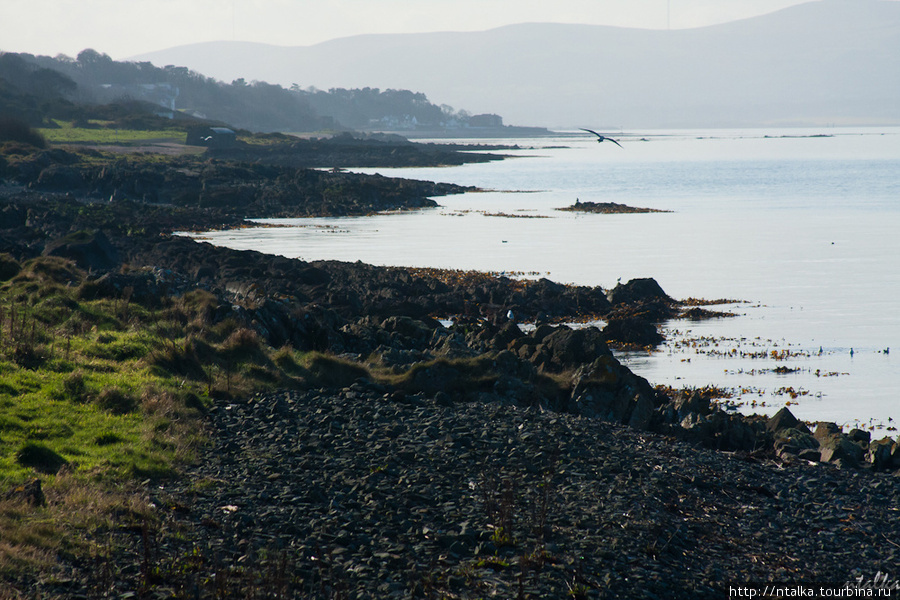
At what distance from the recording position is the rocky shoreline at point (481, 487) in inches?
312

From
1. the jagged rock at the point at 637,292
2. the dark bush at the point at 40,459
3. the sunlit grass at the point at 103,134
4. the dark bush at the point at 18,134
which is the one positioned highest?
the sunlit grass at the point at 103,134

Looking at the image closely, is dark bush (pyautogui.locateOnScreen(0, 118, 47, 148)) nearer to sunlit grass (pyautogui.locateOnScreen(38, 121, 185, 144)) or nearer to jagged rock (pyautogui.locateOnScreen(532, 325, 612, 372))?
sunlit grass (pyautogui.locateOnScreen(38, 121, 185, 144))

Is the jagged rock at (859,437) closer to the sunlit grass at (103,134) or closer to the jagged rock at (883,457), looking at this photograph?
the jagged rock at (883,457)

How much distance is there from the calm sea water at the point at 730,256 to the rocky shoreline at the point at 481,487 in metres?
3.91

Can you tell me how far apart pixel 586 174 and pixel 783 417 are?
10088 centimetres

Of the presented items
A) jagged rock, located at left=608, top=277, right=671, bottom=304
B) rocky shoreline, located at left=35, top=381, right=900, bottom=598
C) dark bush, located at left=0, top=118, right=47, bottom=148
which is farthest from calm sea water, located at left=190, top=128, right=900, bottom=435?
dark bush, located at left=0, top=118, right=47, bottom=148

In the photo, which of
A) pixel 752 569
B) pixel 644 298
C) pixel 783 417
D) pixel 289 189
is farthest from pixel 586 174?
pixel 752 569

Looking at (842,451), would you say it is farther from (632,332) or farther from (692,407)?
(632,332)

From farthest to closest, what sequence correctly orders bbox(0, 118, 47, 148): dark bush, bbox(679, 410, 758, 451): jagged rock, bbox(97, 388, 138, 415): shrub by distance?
1. bbox(0, 118, 47, 148): dark bush
2. bbox(679, 410, 758, 451): jagged rock
3. bbox(97, 388, 138, 415): shrub

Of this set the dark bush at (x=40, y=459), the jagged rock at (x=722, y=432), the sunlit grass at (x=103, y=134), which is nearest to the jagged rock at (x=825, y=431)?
the jagged rock at (x=722, y=432)

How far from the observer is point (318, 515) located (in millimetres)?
9188

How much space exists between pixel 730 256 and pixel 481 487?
33993 mm

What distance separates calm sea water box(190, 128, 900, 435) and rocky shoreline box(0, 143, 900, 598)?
3911 millimetres

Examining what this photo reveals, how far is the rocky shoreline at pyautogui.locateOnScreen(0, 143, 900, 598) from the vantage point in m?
7.91
